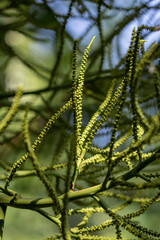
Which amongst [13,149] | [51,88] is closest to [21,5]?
[51,88]

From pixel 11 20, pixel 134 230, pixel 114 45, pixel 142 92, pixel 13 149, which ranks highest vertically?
pixel 11 20

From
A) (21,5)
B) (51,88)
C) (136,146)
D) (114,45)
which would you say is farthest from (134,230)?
(21,5)

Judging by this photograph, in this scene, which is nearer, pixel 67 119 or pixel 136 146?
pixel 136 146

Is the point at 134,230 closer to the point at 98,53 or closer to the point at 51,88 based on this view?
the point at 51,88

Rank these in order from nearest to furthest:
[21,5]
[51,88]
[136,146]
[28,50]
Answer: [136,146] → [51,88] → [21,5] → [28,50]

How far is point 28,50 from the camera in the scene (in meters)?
0.97

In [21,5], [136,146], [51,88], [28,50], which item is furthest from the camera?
[28,50]

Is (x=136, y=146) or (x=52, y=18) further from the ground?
(x=52, y=18)

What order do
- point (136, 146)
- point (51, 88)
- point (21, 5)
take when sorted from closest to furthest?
point (136, 146) → point (51, 88) → point (21, 5)

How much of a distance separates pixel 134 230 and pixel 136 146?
0.08m

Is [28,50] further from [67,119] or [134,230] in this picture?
[134,230]

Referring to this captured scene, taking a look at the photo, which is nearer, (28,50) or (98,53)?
(98,53)

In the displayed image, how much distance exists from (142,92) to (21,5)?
0.44 meters

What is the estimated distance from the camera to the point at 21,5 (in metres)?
0.82
